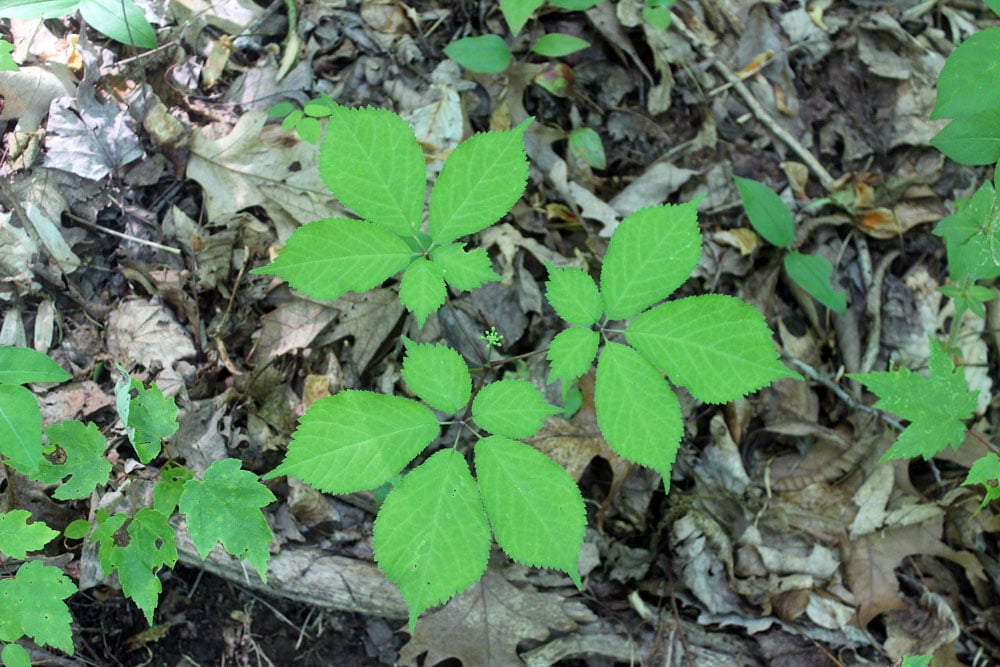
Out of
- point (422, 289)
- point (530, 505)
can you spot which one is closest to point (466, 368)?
point (422, 289)

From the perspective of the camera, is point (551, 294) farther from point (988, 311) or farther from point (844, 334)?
point (988, 311)

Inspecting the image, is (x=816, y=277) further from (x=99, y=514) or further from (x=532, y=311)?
(x=99, y=514)

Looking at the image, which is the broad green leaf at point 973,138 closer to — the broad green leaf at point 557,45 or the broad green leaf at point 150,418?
the broad green leaf at point 557,45

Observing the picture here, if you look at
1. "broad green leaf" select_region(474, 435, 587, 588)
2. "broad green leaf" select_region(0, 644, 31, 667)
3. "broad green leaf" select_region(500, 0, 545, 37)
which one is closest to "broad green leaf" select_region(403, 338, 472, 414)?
"broad green leaf" select_region(474, 435, 587, 588)

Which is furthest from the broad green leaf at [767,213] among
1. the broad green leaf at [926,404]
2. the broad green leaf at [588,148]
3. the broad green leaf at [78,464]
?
the broad green leaf at [78,464]

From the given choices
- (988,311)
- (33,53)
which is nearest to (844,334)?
A: (988,311)

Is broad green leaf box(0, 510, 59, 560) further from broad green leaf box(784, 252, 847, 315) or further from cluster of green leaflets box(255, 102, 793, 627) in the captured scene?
broad green leaf box(784, 252, 847, 315)
